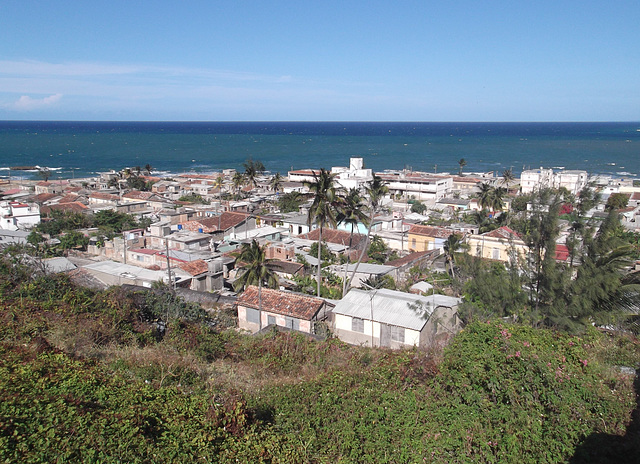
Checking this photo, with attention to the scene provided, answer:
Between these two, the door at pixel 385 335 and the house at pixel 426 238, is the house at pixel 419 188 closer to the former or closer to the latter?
the house at pixel 426 238

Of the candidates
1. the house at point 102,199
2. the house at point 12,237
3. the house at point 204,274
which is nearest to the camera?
the house at point 204,274

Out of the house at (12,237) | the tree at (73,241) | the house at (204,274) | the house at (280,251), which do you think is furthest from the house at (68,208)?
the house at (204,274)

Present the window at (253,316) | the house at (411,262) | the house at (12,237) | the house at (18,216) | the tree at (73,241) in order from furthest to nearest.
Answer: the house at (18,216) → the tree at (73,241) → the house at (12,237) → the house at (411,262) → the window at (253,316)

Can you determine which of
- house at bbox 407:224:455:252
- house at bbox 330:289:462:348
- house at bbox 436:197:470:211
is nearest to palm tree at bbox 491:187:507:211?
house at bbox 436:197:470:211

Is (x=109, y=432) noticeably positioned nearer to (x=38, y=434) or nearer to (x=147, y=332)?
(x=38, y=434)

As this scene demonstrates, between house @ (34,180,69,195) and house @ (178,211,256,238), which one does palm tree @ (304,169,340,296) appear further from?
house @ (34,180,69,195)

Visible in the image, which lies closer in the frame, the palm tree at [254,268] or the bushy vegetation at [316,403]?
the bushy vegetation at [316,403]

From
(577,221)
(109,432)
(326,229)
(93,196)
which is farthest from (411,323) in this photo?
(93,196)
